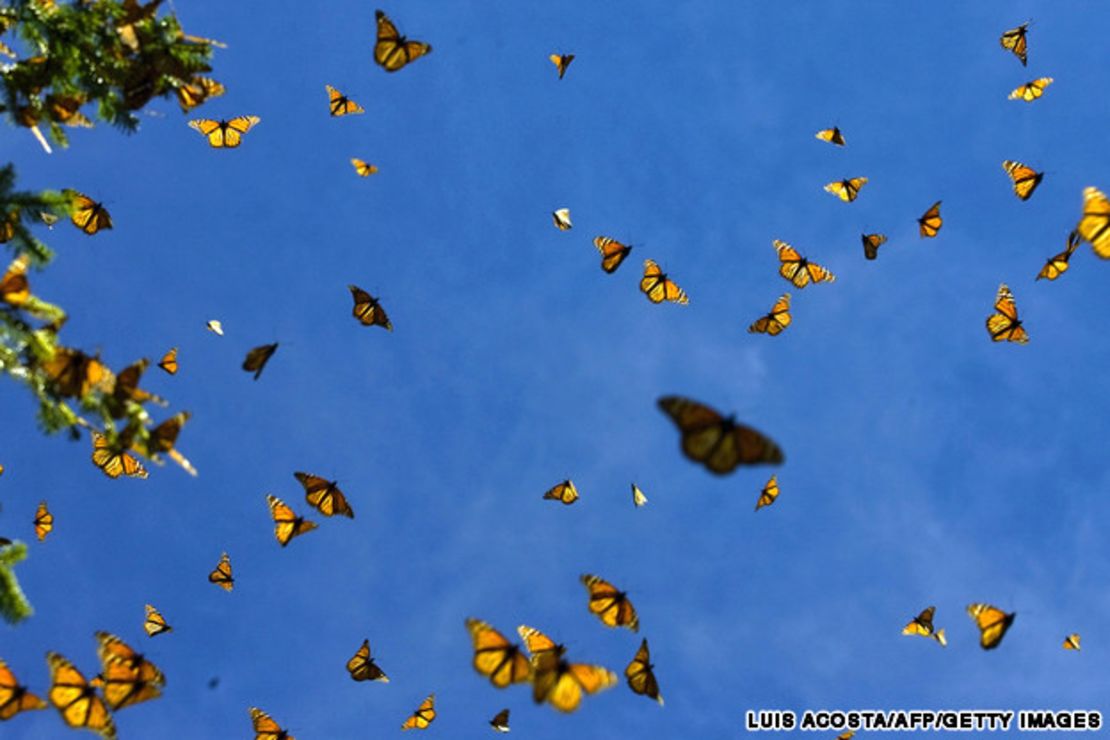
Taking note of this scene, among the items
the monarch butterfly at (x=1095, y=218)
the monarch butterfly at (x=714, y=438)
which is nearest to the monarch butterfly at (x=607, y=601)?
the monarch butterfly at (x=714, y=438)

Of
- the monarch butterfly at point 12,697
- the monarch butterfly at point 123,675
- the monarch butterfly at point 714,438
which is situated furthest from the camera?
the monarch butterfly at point 123,675

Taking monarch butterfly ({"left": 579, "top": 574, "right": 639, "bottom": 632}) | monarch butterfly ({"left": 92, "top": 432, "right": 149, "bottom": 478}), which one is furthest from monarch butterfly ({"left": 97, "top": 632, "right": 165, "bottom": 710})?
monarch butterfly ({"left": 579, "top": 574, "right": 639, "bottom": 632})

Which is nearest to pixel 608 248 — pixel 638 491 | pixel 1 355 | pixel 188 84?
pixel 638 491

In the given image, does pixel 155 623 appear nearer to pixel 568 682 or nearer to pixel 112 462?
pixel 112 462

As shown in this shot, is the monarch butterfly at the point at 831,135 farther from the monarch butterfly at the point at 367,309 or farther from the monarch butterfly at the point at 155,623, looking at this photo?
the monarch butterfly at the point at 155,623

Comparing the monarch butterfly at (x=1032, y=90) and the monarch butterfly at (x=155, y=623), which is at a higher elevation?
the monarch butterfly at (x=1032, y=90)

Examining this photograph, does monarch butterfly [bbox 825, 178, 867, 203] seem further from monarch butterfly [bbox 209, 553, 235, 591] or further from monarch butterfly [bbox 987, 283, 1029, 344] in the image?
monarch butterfly [bbox 209, 553, 235, 591]

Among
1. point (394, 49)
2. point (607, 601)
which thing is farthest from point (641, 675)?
point (394, 49)
